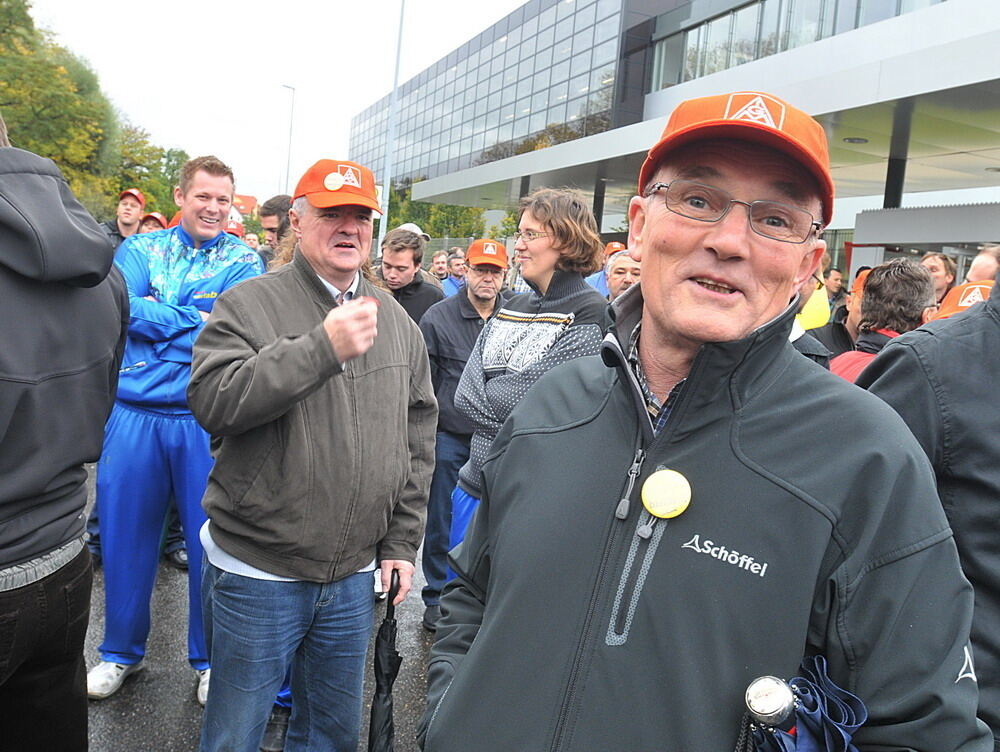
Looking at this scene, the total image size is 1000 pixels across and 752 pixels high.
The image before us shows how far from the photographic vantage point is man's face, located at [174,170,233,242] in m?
3.92

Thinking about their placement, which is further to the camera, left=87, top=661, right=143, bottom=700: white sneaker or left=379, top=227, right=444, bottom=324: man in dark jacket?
left=379, top=227, right=444, bottom=324: man in dark jacket

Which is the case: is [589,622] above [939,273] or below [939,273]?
below

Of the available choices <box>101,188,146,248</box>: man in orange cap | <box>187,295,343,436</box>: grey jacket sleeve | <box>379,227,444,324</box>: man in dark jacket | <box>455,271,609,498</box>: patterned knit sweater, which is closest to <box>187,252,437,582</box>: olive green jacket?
<box>187,295,343,436</box>: grey jacket sleeve

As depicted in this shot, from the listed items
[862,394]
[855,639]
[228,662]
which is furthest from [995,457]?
[228,662]

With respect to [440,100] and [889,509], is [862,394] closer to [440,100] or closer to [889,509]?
[889,509]

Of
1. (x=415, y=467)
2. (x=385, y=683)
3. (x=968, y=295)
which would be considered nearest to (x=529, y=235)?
(x=415, y=467)

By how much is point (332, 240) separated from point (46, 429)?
1096 mm

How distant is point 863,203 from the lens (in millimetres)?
25406

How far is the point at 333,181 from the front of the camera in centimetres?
281

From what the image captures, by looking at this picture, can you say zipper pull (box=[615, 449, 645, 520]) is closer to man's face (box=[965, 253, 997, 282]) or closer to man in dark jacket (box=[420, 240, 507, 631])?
man in dark jacket (box=[420, 240, 507, 631])

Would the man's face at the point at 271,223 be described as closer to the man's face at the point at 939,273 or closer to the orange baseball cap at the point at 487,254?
the orange baseball cap at the point at 487,254

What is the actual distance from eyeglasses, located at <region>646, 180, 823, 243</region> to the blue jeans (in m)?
1.83

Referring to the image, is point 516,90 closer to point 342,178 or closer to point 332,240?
point 342,178

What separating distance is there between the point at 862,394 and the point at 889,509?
0.21 metres
